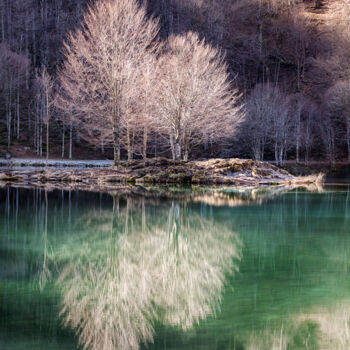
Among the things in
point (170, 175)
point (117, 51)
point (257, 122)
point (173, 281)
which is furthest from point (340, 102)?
point (173, 281)

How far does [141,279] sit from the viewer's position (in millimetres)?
7723

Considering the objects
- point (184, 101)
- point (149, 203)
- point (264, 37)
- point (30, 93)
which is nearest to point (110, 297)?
point (149, 203)

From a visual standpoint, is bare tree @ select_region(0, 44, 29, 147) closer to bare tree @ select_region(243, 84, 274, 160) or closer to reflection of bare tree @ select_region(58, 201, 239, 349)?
bare tree @ select_region(243, 84, 274, 160)

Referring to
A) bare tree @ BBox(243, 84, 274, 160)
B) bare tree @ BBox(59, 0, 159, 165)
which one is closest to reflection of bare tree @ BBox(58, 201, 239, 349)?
bare tree @ BBox(59, 0, 159, 165)

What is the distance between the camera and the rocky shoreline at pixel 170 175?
29.8 metres

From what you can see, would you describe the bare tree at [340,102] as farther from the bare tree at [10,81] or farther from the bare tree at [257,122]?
the bare tree at [10,81]

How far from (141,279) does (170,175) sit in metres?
22.5

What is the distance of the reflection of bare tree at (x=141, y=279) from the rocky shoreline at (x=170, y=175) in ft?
55.9

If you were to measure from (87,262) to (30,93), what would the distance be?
57508 mm

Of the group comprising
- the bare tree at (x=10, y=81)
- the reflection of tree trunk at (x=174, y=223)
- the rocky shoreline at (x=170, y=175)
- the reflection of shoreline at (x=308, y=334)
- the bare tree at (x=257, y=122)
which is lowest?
the reflection of shoreline at (x=308, y=334)

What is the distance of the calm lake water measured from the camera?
17.7ft

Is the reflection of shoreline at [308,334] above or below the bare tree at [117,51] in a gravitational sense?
below

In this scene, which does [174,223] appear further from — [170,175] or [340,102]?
[340,102]

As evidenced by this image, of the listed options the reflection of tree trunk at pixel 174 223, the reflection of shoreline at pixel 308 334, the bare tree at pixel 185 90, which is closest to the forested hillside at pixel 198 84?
the bare tree at pixel 185 90
